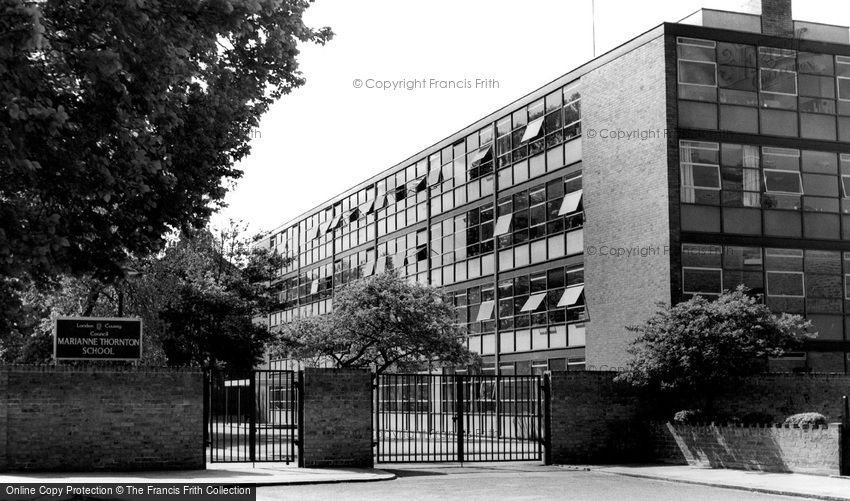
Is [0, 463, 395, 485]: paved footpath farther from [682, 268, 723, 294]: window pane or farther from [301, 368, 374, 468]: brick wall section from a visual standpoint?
[682, 268, 723, 294]: window pane

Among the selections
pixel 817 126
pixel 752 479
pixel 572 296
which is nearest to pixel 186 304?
pixel 572 296

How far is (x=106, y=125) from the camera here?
11.8 metres

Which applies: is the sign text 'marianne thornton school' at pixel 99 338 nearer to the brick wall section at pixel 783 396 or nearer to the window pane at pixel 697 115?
the brick wall section at pixel 783 396

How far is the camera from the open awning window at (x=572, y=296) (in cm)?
3669

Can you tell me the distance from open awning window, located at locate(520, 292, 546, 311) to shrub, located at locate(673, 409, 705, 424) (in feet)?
41.9

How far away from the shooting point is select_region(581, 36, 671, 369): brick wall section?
33.1 m

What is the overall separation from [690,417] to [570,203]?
12267 millimetres

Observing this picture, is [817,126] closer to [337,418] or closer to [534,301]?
[534,301]

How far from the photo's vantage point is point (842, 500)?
712 inches

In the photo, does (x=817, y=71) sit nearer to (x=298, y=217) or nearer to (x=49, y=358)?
(x=49, y=358)

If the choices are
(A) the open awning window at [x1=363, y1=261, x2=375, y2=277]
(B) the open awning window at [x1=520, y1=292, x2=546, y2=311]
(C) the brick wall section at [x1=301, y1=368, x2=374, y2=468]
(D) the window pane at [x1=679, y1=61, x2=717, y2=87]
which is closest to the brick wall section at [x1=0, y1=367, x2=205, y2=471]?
(C) the brick wall section at [x1=301, y1=368, x2=374, y2=468]

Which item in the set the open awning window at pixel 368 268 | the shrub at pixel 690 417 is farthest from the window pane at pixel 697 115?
the open awning window at pixel 368 268

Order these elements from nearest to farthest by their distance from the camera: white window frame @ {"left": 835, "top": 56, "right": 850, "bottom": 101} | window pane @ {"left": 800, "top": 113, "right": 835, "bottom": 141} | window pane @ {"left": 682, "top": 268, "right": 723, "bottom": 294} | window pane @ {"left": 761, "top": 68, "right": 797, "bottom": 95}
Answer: window pane @ {"left": 682, "top": 268, "right": 723, "bottom": 294} → window pane @ {"left": 761, "top": 68, "right": 797, "bottom": 95} → window pane @ {"left": 800, "top": 113, "right": 835, "bottom": 141} → white window frame @ {"left": 835, "top": 56, "right": 850, "bottom": 101}

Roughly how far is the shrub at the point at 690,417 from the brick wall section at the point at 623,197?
6.27m
